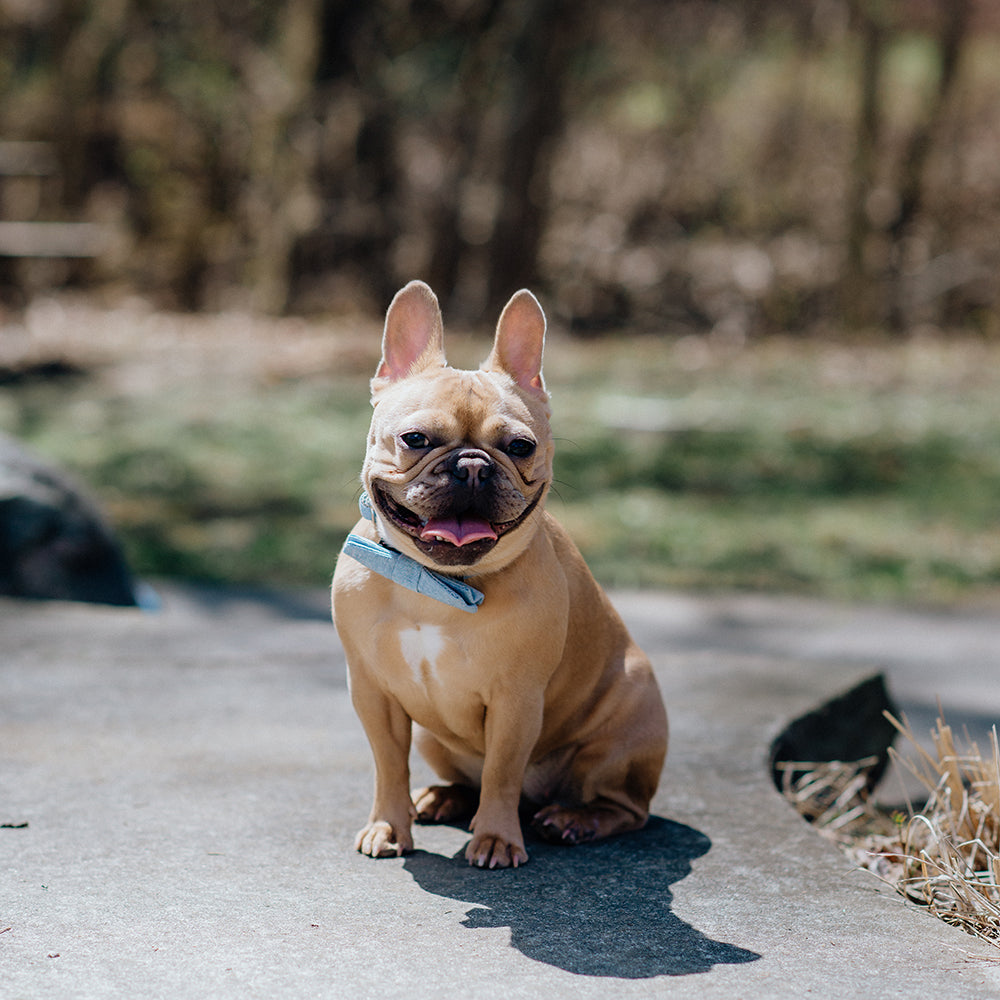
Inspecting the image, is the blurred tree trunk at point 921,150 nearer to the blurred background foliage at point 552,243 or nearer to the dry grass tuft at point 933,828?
the blurred background foliage at point 552,243

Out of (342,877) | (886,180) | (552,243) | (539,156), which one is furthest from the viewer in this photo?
(886,180)

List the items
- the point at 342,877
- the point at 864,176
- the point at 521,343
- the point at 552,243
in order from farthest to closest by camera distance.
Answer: the point at 552,243 → the point at 864,176 → the point at 521,343 → the point at 342,877

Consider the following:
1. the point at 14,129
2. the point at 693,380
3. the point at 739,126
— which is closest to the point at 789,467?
the point at 693,380

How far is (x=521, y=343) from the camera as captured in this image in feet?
10.6

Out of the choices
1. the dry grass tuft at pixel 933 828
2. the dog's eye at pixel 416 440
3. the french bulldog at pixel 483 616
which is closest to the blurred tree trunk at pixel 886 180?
the dry grass tuft at pixel 933 828

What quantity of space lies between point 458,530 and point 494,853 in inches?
32.8

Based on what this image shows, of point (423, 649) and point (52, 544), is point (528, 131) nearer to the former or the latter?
point (52, 544)

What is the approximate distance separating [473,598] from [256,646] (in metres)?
2.85

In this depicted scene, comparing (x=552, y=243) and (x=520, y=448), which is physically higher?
(x=552, y=243)

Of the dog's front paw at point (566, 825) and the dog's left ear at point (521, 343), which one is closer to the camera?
the dog's left ear at point (521, 343)

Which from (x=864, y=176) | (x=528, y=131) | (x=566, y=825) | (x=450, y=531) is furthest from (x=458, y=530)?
(x=864, y=176)

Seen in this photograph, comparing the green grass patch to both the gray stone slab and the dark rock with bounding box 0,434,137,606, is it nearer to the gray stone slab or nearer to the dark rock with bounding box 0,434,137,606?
the dark rock with bounding box 0,434,137,606

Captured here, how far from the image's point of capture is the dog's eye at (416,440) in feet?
9.66

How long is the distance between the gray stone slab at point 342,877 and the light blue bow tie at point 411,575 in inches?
26.8
